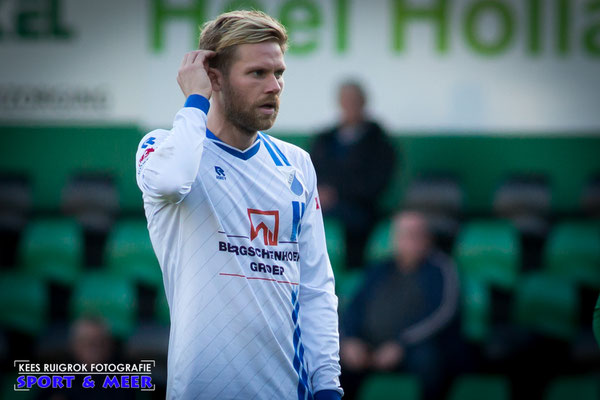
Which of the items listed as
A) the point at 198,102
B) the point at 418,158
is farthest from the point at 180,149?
the point at 418,158

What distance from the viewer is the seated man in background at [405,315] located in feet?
18.8

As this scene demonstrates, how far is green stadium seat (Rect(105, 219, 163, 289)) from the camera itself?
666 cm

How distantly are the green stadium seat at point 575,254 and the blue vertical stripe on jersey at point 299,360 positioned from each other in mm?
4212

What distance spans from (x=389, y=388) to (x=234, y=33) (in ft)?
11.9

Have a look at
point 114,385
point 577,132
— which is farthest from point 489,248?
point 114,385

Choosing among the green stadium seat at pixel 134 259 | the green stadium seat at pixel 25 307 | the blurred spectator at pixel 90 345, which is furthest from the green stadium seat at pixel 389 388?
the green stadium seat at pixel 25 307

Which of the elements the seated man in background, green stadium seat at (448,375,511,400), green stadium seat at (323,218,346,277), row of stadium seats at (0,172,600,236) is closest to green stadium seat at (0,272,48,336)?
row of stadium seats at (0,172,600,236)

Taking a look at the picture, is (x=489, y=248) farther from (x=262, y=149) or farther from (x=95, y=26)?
(x=262, y=149)

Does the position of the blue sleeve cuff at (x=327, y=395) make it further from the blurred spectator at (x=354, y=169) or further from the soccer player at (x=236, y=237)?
the blurred spectator at (x=354, y=169)

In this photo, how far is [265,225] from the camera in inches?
106

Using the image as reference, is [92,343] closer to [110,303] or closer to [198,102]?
[110,303]

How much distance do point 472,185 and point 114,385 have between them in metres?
3.50

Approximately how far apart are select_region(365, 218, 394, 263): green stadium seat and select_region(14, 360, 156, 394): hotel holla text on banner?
6.59 ft

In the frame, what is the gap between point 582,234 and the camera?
6.60 metres
